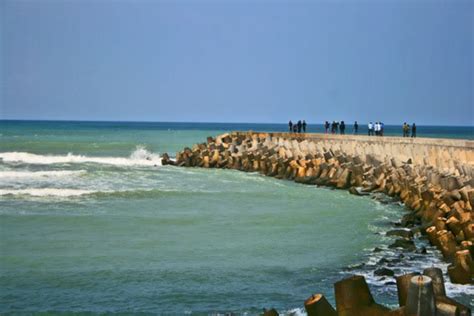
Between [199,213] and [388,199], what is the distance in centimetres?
598

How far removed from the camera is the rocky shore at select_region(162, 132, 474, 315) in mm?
12383

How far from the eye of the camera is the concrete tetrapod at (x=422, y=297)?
223 inches

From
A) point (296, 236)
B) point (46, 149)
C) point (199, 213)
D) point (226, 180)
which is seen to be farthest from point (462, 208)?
point (46, 149)

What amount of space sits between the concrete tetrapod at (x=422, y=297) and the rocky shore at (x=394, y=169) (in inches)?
168

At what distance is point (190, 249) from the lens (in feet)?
42.2

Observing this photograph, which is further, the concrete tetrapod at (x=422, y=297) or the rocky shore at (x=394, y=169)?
the rocky shore at (x=394, y=169)

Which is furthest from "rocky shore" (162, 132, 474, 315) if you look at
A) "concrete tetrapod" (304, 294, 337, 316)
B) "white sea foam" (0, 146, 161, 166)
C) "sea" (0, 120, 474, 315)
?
"concrete tetrapod" (304, 294, 337, 316)

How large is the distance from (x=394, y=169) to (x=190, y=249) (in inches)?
455

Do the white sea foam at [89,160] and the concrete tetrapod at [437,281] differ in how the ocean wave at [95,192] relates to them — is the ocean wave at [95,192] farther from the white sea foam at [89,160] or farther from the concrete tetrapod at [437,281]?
the concrete tetrapod at [437,281]

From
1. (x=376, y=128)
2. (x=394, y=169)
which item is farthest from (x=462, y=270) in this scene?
(x=376, y=128)

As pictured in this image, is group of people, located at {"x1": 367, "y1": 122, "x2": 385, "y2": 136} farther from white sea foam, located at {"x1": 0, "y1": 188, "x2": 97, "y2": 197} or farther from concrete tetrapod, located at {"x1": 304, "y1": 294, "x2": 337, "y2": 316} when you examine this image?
concrete tetrapod, located at {"x1": 304, "y1": 294, "x2": 337, "y2": 316}

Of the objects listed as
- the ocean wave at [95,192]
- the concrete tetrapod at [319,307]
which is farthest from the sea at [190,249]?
the concrete tetrapod at [319,307]

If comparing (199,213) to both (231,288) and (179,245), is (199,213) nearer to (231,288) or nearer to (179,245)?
(179,245)

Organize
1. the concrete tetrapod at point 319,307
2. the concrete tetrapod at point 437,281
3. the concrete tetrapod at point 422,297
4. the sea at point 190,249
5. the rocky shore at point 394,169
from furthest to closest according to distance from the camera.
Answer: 1. the rocky shore at point 394,169
2. the sea at point 190,249
3. the concrete tetrapod at point 319,307
4. the concrete tetrapod at point 437,281
5. the concrete tetrapod at point 422,297
